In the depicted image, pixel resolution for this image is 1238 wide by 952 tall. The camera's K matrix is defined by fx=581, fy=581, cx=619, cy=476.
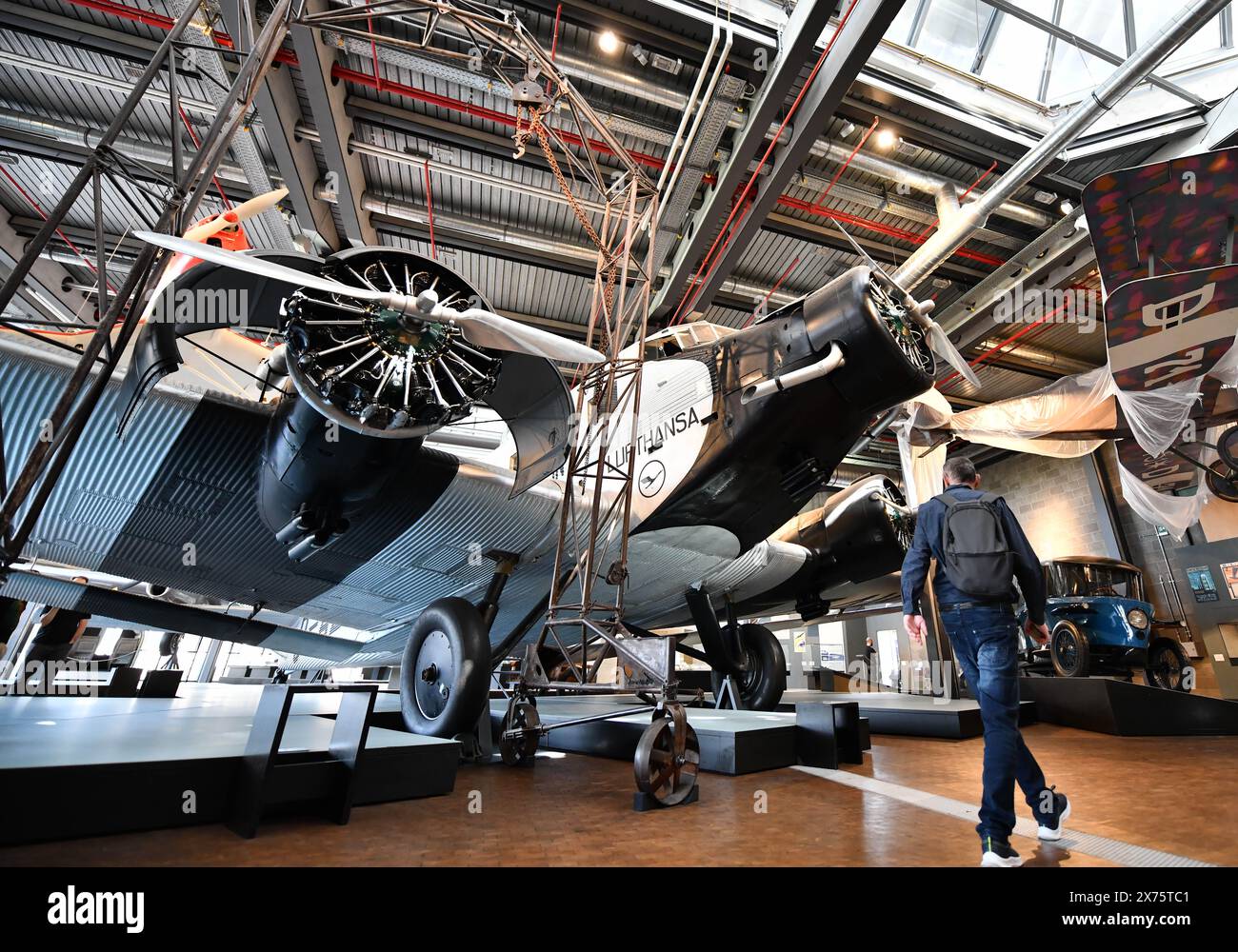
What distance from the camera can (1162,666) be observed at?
10633 millimetres

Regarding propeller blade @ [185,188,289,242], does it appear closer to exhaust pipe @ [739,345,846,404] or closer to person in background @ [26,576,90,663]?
exhaust pipe @ [739,345,846,404]

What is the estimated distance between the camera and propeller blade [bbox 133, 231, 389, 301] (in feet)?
8.21

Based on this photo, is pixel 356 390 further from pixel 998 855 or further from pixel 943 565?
pixel 998 855

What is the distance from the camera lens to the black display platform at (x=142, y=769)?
1.98m

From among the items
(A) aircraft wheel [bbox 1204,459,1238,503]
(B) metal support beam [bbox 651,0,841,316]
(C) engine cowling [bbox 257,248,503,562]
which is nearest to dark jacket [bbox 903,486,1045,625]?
(C) engine cowling [bbox 257,248,503,562]

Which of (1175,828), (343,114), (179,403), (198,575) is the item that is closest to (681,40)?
(343,114)

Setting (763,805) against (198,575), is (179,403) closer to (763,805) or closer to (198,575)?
(198,575)

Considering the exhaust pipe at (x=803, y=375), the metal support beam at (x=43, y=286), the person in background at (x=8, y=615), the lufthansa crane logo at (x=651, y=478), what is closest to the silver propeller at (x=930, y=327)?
the exhaust pipe at (x=803, y=375)

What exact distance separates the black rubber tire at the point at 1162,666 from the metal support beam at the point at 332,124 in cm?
1559

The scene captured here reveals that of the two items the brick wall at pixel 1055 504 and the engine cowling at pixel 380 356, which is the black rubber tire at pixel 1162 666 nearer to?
the brick wall at pixel 1055 504

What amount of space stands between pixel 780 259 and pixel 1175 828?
10793mm

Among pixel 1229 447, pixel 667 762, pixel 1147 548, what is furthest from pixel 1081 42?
pixel 1147 548

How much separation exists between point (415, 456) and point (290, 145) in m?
7.01
